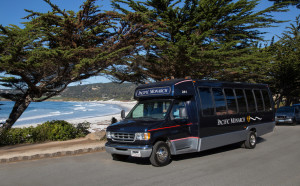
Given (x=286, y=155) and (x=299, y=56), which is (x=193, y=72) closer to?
(x=286, y=155)

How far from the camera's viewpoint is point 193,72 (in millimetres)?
18031

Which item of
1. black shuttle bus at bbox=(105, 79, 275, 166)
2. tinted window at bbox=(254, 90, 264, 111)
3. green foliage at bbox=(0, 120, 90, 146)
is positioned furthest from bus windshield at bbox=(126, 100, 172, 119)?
green foliage at bbox=(0, 120, 90, 146)

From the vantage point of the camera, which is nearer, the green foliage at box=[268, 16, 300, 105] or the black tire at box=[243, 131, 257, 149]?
the black tire at box=[243, 131, 257, 149]

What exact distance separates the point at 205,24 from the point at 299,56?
17096mm

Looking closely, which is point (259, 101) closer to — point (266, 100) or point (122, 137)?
point (266, 100)

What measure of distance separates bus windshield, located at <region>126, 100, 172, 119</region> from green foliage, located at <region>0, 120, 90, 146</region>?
5.61m

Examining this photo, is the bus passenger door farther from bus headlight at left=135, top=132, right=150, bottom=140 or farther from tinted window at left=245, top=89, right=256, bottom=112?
tinted window at left=245, top=89, right=256, bottom=112

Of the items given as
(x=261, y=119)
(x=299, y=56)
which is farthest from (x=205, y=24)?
(x=299, y=56)

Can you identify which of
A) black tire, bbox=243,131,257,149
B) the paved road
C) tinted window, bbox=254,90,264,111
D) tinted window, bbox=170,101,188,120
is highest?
tinted window, bbox=254,90,264,111

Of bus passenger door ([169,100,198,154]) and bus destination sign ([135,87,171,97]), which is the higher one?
bus destination sign ([135,87,171,97])

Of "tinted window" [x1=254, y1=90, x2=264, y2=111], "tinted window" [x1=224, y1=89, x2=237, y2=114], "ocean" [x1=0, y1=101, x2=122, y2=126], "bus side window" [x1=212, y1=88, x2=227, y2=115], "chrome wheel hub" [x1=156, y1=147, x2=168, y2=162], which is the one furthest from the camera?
→ "ocean" [x1=0, y1=101, x2=122, y2=126]

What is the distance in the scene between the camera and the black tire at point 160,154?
773cm

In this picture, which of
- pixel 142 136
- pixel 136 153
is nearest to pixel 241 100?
pixel 142 136

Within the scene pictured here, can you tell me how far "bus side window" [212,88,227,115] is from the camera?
9763 mm
